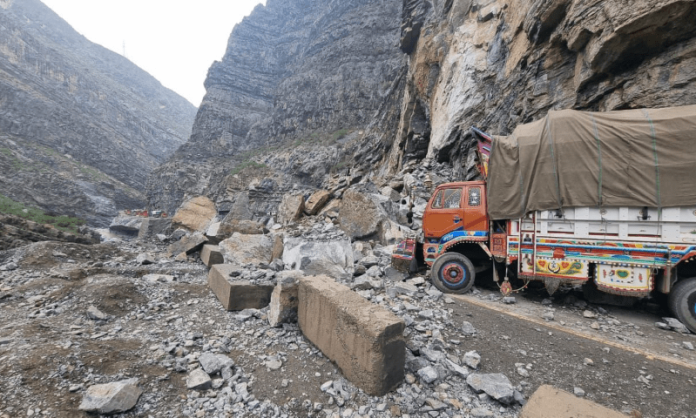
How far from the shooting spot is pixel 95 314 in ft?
14.6

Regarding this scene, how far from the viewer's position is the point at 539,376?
3.01 meters

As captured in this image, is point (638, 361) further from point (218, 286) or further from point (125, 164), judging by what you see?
point (125, 164)

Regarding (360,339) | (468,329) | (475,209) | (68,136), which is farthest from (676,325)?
(68,136)

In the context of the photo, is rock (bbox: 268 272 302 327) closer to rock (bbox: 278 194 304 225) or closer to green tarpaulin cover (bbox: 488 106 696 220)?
green tarpaulin cover (bbox: 488 106 696 220)

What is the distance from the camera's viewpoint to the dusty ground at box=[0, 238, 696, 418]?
100 inches

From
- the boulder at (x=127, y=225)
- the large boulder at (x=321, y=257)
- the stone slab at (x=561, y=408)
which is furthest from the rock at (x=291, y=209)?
the boulder at (x=127, y=225)

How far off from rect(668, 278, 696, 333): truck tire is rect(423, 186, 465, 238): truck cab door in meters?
3.07

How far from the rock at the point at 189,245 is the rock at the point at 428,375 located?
8.72m

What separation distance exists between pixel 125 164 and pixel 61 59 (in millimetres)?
36955

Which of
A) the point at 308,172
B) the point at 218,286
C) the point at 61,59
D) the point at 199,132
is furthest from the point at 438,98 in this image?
the point at 61,59

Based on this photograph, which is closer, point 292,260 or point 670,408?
point 670,408

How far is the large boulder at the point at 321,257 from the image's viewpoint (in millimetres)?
6465

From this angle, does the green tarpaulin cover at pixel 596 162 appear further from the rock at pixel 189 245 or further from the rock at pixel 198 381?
the rock at pixel 189 245

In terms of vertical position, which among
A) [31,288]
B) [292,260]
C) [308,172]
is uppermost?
[308,172]
